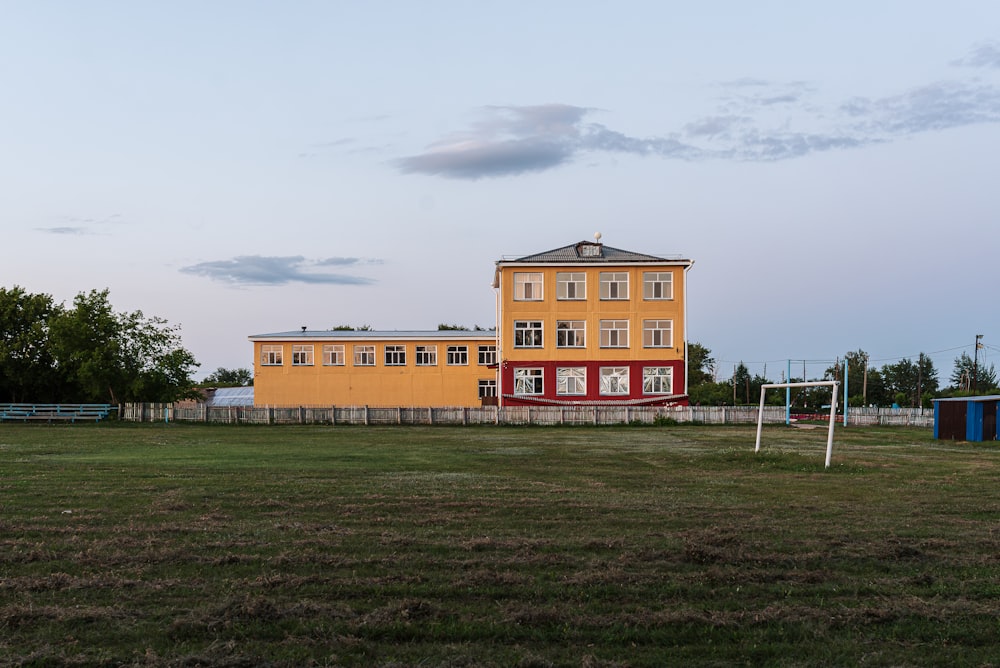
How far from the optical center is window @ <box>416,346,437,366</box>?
6638cm

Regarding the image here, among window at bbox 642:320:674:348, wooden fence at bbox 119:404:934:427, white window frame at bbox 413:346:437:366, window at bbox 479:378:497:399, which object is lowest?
wooden fence at bbox 119:404:934:427

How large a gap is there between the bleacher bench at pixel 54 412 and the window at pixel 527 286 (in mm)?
25348

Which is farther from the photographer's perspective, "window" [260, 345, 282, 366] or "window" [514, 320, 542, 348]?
"window" [260, 345, 282, 366]

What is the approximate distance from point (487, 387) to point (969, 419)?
A: 3641 cm

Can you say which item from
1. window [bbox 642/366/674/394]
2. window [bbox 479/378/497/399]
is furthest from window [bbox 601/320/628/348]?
window [bbox 479/378/497/399]

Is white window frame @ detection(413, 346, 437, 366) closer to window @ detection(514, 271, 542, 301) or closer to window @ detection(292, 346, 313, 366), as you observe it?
window @ detection(292, 346, 313, 366)

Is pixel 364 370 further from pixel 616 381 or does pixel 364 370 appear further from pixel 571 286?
pixel 616 381

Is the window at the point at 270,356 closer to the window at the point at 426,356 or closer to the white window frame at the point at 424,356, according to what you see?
the window at the point at 426,356

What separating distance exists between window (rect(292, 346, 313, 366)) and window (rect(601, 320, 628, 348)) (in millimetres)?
22372

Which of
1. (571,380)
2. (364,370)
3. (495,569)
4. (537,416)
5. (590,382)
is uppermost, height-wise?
(364,370)

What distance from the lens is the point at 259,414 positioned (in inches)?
1971

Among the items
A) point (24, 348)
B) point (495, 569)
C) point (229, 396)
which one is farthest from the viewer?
point (229, 396)

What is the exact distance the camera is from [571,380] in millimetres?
56438

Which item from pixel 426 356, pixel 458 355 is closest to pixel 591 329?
pixel 458 355
